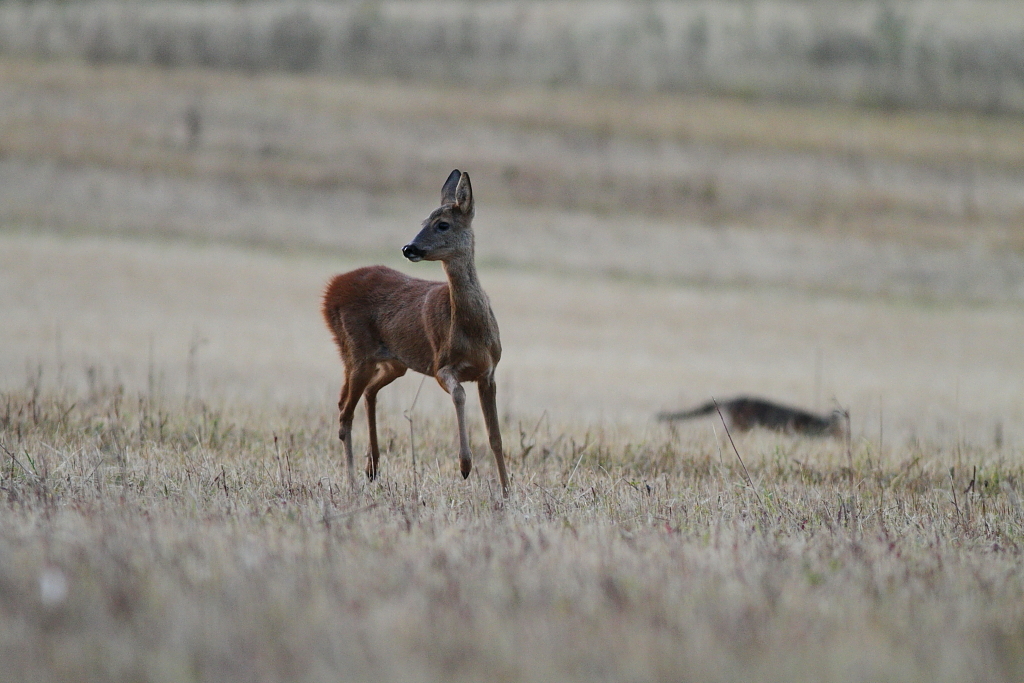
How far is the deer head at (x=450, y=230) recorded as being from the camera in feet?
22.3

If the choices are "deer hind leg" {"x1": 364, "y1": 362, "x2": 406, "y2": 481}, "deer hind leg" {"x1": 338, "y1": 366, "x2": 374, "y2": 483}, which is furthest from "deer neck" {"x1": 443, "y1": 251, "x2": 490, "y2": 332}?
"deer hind leg" {"x1": 338, "y1": 366, "x2": 374, "y2": 483}

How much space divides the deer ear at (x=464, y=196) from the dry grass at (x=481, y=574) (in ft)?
5.62

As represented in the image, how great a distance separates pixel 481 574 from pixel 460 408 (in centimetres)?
247

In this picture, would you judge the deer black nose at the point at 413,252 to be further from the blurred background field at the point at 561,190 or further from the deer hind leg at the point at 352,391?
the blurred background field at the point at 561,190

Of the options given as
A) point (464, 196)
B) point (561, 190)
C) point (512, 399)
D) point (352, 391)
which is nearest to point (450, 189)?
point (464, 196)

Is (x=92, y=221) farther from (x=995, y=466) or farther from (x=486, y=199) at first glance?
(x=995, y=466)

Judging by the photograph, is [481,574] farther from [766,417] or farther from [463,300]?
[766,417]

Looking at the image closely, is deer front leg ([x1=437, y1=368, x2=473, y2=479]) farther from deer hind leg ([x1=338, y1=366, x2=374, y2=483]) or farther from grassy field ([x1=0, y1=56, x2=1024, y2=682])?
deer hind leg ([x1=338, y1=366, x2=374, y2=483])

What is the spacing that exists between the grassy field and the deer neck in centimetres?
89

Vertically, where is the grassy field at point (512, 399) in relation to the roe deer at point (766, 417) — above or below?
above

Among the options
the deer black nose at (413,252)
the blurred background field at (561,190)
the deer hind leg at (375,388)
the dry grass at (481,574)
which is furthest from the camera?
the blurred background field at (561,190)

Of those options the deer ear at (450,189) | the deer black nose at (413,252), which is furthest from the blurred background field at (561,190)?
the deer black nose at (413,252)

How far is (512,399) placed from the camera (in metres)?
14.4

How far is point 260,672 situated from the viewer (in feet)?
10.8
